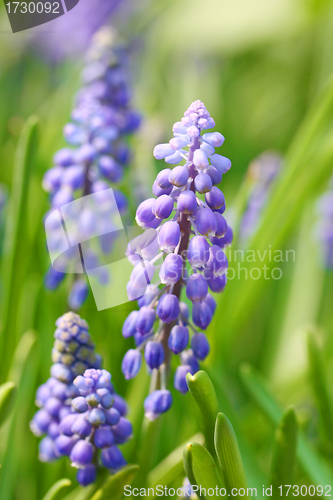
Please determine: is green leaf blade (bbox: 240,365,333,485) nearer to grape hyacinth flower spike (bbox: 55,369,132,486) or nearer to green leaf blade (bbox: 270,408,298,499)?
green leaf blade (bbox: 270,408,298,499)

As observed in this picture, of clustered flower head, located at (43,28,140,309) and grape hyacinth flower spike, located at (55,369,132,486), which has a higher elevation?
clustered flower head, located at (43,28,140,309)

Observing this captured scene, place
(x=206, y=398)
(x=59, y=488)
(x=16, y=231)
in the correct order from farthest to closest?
(x=16, y=231) → (x=59, y=488) → (x=206, y=398)

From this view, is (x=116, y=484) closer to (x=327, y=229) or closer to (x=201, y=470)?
(x=201, y=470)

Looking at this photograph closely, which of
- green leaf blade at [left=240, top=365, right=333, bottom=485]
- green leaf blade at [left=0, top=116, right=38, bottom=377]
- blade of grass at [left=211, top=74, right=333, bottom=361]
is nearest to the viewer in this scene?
green leaf blade at [left=240, top=365, right=333, bottom=485]

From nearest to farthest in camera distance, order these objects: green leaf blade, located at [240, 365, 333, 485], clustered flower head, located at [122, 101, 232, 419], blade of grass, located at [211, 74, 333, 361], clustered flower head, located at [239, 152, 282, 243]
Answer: clustered flower head, located at [122, 101, 232, 419]
green leaf blade, located at [240, 365, 333, 485]
blade of grass, located at [211, 74, 333, 361]
clustered flower head, located at [239, 152, 282, 243]

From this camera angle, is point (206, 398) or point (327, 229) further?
point (327, 229)

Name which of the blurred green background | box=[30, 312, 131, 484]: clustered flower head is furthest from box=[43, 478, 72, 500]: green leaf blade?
the blurred green background

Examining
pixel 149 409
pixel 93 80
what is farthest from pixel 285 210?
pixel 149 409

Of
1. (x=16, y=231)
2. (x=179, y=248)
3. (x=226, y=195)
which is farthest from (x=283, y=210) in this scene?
(x=16, y=231)
